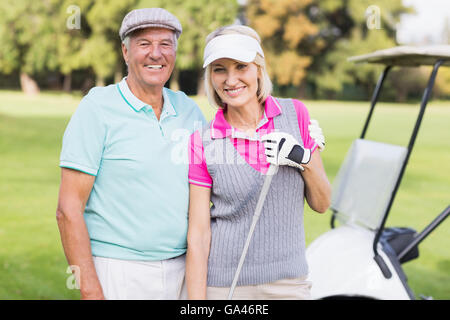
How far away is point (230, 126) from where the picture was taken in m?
1.99

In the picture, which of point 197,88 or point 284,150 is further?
point 197,88

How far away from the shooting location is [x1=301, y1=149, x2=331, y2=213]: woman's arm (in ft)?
6.39

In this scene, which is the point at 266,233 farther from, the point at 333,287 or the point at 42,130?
the point at 42,130

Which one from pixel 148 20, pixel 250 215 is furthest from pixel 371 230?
pixel 148 20

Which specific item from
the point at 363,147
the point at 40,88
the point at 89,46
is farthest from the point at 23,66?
the point at 363,147

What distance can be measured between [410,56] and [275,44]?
37.4 metres

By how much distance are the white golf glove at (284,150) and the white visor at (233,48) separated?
0.30m

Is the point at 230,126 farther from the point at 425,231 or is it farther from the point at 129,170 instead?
the point at 425,231

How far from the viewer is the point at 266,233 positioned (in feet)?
6.47

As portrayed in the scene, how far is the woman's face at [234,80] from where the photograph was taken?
195cm

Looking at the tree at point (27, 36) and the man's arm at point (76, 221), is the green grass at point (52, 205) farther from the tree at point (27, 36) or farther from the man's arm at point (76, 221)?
the tree at point (27, 36)

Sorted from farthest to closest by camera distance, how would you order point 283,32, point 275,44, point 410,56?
1. point 275,44
2. point 283,32
3. point 410,56

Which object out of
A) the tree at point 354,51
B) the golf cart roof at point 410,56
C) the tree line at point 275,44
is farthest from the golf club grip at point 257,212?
the tree at point 354,51
